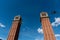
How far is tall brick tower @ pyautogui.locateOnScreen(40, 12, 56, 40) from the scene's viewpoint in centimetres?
2788

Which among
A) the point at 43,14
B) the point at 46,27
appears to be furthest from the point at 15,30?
the point at 43,14

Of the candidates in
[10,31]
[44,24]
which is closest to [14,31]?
[10,31]

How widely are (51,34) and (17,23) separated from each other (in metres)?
13.9

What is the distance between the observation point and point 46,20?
33812 mm

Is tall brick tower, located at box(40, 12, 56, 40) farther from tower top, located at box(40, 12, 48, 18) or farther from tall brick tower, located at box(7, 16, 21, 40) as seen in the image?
tall brick tower, located at box(7, 16, 21, 40)

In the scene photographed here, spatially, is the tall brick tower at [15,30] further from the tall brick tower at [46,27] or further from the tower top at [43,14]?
the tall brick tower at [46,27]

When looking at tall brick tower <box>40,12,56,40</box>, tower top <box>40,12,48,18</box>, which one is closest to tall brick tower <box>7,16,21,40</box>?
tower top <box>40,12,48,18</box>

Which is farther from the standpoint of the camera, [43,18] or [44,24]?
[43,18]

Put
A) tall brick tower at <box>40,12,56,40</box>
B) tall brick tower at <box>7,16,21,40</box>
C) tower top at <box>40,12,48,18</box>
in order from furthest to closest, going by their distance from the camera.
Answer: tower top at <box>40,12,48,18</box> → tall brick tower at <box>7,16,21,40</box> → tall brick tower at <box>40,12,56,40</box>

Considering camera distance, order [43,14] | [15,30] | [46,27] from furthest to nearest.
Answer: [43,14], [15,30], [46,27]

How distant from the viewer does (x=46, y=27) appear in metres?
31.0

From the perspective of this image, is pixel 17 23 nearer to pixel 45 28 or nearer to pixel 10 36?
pixel 10 36

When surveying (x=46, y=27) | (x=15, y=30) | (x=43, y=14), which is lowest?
(x=15, y=30)

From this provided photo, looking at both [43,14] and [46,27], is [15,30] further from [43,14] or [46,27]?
[43,14]
